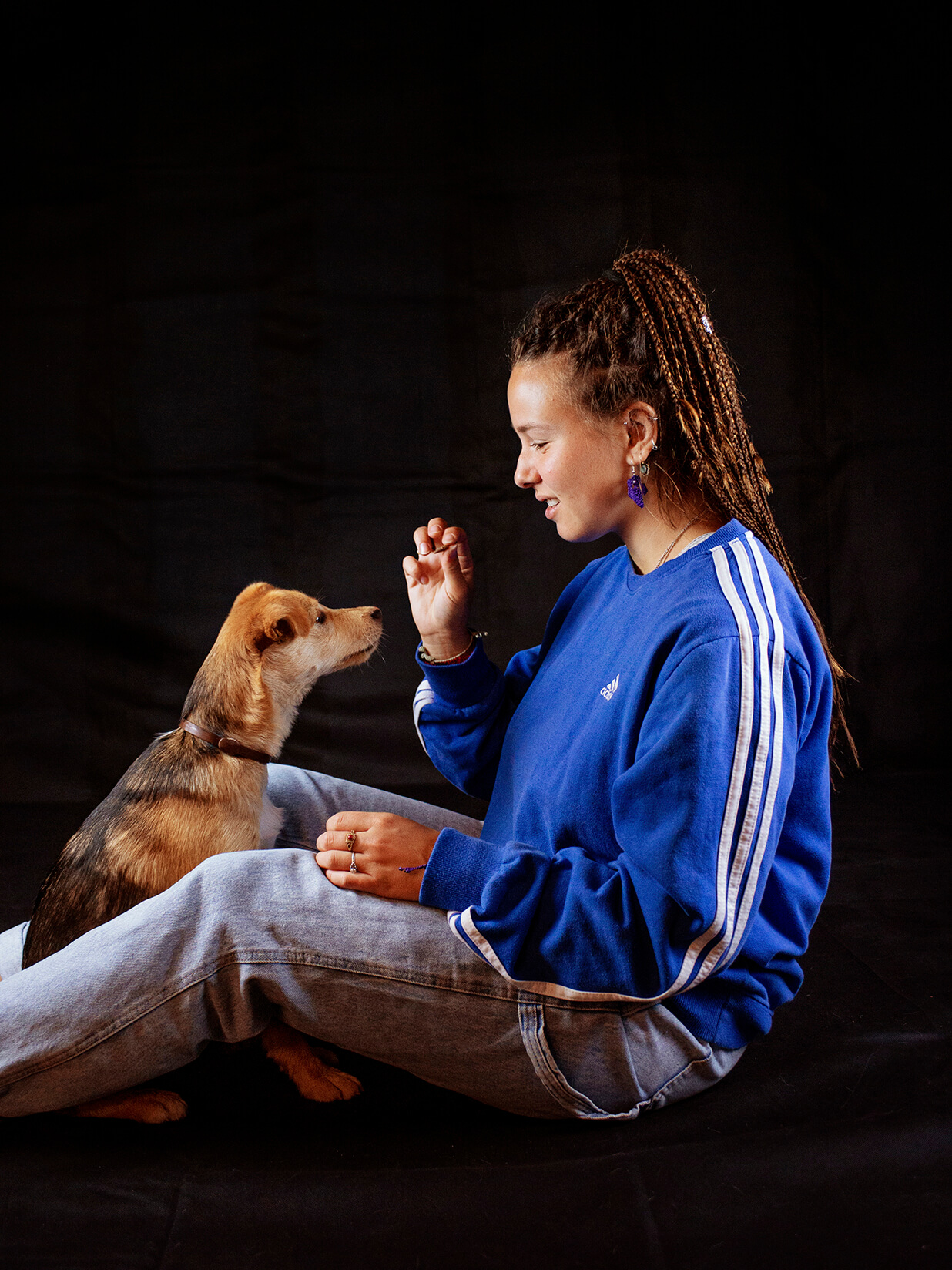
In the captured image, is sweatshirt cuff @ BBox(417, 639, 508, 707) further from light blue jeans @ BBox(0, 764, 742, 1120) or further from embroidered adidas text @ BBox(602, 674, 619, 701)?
light blue jeans @ BBox(0, 764, 742, 1120)

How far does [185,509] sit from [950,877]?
309cm

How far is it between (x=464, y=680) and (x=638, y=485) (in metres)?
0.54

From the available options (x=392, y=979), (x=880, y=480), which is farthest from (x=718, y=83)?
(x=392, y=979)

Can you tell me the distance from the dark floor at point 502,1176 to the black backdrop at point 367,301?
2.51 meters

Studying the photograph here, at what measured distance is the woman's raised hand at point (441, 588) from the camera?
195 centimetres

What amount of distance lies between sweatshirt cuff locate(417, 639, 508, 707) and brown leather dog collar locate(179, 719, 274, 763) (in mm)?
379

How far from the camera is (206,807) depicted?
1.96 meters

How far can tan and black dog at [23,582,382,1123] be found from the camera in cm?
183

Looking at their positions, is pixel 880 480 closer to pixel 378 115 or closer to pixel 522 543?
pixel 522 543

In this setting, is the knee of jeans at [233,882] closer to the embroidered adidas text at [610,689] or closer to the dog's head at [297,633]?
the embroidered adidas text at [610,689]

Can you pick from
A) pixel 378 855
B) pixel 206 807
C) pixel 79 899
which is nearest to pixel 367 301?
pixel 206 807

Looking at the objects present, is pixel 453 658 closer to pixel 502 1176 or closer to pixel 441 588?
pixel 441 588

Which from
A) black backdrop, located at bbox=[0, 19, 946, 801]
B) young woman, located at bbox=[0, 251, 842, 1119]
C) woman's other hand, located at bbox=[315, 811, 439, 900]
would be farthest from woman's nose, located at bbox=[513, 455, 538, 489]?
black backdrop, located at bbox=[0, 19, 946, 801]

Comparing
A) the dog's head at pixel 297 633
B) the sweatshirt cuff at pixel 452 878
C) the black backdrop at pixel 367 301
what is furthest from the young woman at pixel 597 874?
the black backdrop at pixel 367 301
